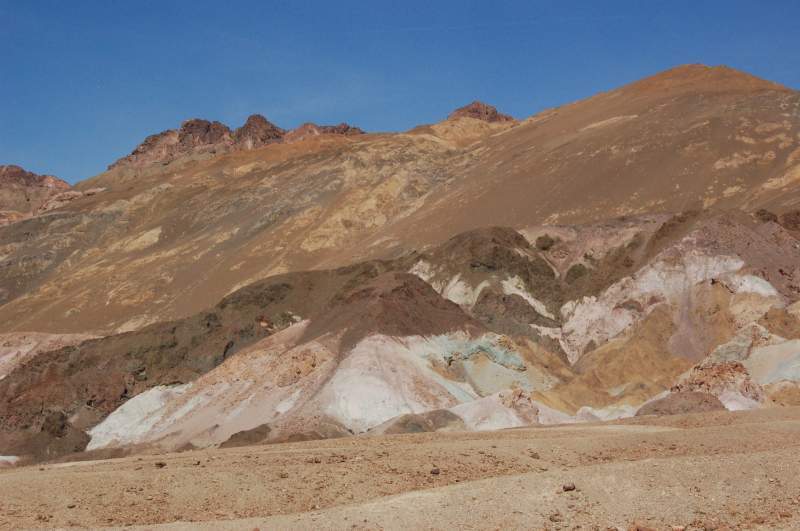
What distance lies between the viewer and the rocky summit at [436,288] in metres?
36.2

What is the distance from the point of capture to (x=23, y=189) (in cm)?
18088

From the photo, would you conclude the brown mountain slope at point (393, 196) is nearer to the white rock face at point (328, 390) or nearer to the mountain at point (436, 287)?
the mountain at point (436, 287)

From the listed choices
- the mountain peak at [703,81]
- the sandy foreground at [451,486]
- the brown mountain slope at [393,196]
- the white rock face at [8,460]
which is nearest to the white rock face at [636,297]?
the brown mountain slope at [393,196]

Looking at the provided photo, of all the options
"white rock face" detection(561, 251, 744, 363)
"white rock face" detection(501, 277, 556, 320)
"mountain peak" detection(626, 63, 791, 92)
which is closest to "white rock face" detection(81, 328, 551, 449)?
"white rock face" detection(561, 251, 744, 363)

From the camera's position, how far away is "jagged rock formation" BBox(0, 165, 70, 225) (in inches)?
6701

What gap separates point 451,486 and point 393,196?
83066 mm

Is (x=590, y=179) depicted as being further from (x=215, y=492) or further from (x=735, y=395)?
(x=215, y=492)

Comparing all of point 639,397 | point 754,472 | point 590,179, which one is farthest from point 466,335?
point 590,179

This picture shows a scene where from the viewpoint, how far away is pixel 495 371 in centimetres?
4166

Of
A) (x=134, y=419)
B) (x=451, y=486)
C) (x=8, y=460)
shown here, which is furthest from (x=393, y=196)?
(x=451, y=486)

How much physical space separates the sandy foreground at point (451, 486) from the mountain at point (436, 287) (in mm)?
10693

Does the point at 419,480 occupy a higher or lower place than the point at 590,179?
lower

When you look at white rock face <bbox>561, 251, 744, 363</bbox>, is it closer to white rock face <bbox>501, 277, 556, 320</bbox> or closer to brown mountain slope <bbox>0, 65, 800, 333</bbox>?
white rock face <bbox>501, 277, 556, 320</bbox>

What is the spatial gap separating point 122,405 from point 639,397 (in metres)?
25.6
